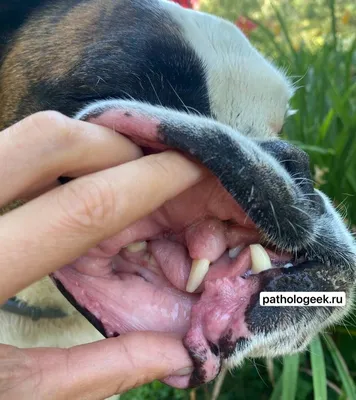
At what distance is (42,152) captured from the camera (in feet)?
2.66

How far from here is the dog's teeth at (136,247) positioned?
3.88ft

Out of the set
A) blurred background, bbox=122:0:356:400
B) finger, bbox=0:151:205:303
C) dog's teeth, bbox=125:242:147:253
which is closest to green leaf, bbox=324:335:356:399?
blurred background, bbox=122:0:356:400

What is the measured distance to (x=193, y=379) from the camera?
3.44 ft

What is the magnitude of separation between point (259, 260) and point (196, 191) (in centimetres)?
19

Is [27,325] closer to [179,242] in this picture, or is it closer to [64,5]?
[179,242]

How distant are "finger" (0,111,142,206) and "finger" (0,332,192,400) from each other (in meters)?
0.28

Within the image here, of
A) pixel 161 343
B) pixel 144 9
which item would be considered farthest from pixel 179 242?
pixel 144 9

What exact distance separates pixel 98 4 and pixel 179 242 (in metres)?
0.70

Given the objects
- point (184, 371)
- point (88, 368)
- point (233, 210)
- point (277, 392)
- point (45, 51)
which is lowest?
point (277, 392)

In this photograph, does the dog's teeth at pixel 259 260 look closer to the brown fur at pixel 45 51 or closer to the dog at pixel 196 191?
the dog at pixel 196 191

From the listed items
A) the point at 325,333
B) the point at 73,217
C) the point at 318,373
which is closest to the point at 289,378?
the point at 318,373

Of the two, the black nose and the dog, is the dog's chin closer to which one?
the dog

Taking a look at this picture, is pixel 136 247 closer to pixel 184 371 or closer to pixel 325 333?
pixel 184 371

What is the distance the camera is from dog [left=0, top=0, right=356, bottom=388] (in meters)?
1.05
